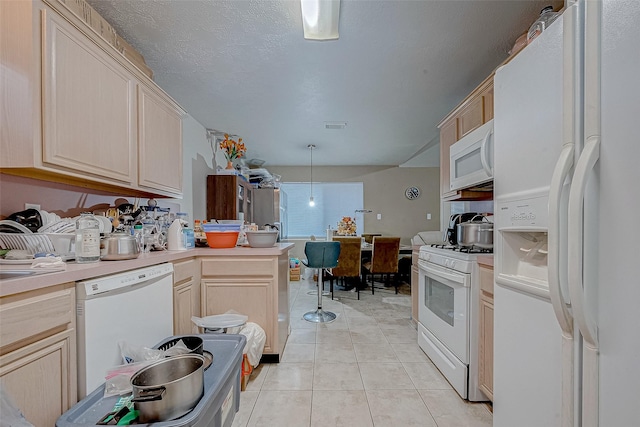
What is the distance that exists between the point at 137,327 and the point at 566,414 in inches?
64.8

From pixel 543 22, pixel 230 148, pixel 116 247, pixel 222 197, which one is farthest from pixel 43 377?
pixel 230 148

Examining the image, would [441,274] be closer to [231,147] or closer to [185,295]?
[185,295]

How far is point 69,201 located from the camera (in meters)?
1.68

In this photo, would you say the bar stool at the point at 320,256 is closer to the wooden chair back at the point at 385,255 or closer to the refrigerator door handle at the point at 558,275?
the wooden chair back at the point at 385,255

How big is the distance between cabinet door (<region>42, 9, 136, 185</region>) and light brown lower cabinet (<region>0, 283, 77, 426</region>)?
67 centimetres

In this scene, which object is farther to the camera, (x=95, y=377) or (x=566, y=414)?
(x=95, y=377)

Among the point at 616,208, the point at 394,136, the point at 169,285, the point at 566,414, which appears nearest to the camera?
the point at 616,208

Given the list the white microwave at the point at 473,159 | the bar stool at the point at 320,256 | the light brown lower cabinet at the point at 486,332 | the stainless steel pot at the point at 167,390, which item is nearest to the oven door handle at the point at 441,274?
the light brown lower cabinet at the point at 486,332

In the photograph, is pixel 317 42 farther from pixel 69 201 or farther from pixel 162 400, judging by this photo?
pixel 162 400

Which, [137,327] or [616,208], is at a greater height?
[616,208]

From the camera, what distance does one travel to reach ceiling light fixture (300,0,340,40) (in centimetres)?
154

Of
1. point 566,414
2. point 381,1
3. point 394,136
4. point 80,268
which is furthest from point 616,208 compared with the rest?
point 394,136

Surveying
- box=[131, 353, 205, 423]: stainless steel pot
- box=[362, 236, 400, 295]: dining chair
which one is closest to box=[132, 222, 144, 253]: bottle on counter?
box=[131, 353, 205, 423]: stainless steel pot

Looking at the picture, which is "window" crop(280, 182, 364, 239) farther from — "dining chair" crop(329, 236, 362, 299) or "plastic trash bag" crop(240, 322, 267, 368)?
"plastic trash bag" crop(240, 322, 267, 368)
